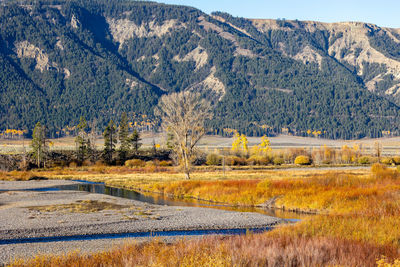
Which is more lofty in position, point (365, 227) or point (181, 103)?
point (181, 103)

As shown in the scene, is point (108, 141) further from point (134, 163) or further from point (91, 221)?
point (91, 221)

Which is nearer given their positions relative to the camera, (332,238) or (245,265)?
(245,265)

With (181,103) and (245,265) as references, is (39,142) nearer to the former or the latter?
(181,103)

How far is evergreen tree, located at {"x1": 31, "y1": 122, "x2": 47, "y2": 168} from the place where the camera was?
87688 millimetres

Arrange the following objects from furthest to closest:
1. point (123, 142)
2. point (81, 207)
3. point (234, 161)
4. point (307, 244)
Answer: point (123, 142) < point (234, 161) < point (81, 207) < point (307, 244)

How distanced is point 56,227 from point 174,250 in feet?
38.4

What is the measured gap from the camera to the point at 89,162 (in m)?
95.9

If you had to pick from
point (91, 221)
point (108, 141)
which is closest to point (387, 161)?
point (108, 141)

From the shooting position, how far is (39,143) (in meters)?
87.7

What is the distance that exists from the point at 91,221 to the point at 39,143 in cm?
6925

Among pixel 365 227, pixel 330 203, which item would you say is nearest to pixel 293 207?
pixel 330 203

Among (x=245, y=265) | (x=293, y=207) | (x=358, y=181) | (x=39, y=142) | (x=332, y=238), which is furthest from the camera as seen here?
(x=39, y=142)

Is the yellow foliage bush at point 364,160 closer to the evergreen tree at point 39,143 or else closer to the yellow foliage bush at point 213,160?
the yellow foliage bush at point 213,160

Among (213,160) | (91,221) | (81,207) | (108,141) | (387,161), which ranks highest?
(108,141)
